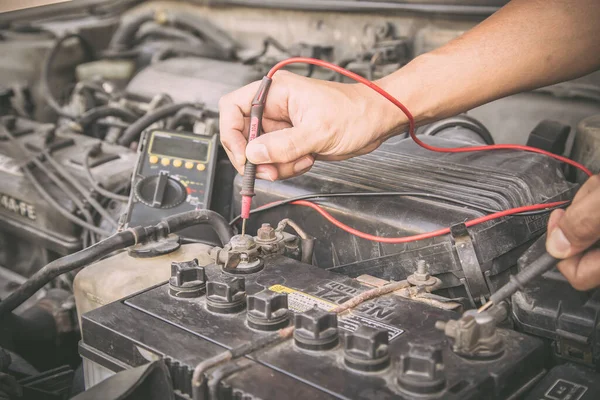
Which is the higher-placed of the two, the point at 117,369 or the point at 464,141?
the point at 464,141

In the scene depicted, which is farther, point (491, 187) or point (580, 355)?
point (491, 187)

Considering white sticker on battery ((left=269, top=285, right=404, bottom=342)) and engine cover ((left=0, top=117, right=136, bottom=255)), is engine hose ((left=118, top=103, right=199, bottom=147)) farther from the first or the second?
white sticker on battery ((left=269, top=285, right=404, bottom=342))

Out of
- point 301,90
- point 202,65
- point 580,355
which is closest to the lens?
point 580,355

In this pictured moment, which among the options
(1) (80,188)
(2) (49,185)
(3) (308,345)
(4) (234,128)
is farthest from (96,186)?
(3) (308,345)

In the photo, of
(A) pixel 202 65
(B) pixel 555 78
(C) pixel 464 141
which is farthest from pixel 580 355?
(A) pixel 202 65

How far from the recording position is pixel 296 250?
43.3 inches

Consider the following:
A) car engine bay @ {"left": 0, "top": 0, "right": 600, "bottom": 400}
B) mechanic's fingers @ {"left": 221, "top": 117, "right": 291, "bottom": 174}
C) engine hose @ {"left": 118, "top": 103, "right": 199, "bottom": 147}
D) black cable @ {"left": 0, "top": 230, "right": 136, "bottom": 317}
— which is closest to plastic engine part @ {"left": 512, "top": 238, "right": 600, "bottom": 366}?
car engine bay @ {"left": 0, "top": 0, "right": 600, "bottom": 400}

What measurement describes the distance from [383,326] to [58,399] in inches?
21.9

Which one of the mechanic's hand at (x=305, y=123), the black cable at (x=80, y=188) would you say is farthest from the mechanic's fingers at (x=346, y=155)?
the black cable at (x=80, y=188)

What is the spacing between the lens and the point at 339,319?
34.3 inches

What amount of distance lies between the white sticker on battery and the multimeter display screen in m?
0.58

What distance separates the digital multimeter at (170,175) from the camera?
4.63ft

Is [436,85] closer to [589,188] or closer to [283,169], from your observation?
[283,169]

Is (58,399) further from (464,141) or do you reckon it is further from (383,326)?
(464,141)
